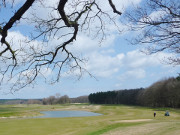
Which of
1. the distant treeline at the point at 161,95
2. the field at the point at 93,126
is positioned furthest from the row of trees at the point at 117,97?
the field at the point at 93,126

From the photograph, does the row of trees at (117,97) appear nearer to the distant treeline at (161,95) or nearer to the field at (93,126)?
the distant treeline at (161,95)

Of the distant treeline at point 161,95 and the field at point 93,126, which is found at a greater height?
the distant treeline at point 161,95

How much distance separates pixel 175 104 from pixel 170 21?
6309cm

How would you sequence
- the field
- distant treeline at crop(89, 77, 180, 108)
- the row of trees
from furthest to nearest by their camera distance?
the row of trees < distant treeline at crop(89, 77, 180, 108) < the field

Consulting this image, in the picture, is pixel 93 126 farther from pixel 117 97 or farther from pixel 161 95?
pixel 117 97

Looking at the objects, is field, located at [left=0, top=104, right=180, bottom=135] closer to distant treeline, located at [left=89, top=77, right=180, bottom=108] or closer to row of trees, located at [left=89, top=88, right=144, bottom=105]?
distant treeline, located at [left=89, top=77, right=180, bottom=108]

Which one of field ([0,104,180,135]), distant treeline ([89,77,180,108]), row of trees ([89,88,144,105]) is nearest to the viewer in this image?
field ([0,104,180,135])

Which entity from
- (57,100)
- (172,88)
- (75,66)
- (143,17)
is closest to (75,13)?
(75,66)

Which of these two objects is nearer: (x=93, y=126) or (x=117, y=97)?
(x=93, y=126)

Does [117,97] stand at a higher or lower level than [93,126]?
higher

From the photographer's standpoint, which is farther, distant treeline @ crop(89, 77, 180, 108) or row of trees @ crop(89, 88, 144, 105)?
row of trees @ crop(89, 88, 144, 105)

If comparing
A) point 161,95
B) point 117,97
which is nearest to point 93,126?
point 161,95

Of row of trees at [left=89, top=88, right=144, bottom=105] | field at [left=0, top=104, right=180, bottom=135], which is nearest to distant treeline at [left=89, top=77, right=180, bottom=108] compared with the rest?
row of trees at [left=89, top=88, right=144, bottom=105]

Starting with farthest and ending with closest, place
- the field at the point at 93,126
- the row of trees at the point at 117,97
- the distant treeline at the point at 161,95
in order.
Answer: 1. the row of trees at the point at 117,97
2. the distant treeline at the point at 161,95
3. the field at the point at 93,126
